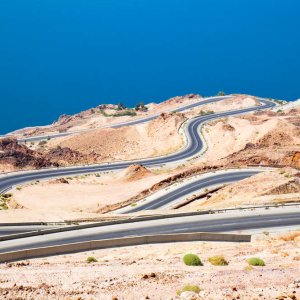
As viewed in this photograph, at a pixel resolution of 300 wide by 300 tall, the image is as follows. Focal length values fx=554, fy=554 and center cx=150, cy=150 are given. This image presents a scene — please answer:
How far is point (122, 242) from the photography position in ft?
135

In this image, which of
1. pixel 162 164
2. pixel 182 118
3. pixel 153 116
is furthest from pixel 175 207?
pixel 153 116

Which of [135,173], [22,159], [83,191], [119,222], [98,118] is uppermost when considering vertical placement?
[98,118]

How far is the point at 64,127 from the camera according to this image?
483 feet

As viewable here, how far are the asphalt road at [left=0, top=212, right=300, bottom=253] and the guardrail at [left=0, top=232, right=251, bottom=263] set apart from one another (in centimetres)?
407

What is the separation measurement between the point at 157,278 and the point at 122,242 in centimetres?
1615

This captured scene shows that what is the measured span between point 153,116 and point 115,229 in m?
96.4

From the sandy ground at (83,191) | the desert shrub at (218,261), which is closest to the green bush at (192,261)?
the desert shrub at (218,261)

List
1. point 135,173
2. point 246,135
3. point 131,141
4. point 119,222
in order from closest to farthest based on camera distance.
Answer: point 119,222 → point 135,173 → point 246,135 → point 131,141

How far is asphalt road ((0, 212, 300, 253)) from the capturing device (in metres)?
44.2

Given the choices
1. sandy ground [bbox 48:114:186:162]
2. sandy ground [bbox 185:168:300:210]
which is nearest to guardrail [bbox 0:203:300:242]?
sandy ground [bbox 185:168:300:210]

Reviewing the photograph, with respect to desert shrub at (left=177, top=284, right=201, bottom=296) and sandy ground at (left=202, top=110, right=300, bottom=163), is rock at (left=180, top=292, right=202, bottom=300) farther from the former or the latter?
sandy ground at (left=202, top=110, right=300, bottom=163)

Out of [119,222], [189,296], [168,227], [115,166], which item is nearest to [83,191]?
[115,166]

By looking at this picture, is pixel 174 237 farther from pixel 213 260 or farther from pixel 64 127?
pixel 64 127

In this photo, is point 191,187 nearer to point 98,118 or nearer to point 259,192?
point 259,192
